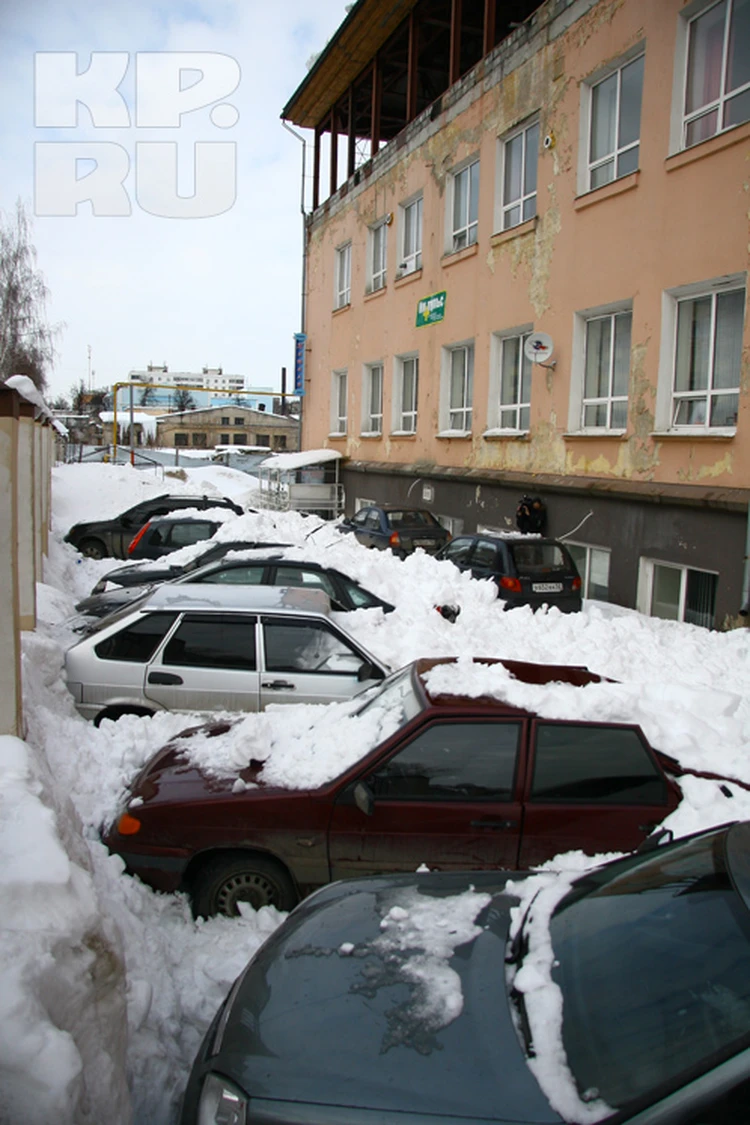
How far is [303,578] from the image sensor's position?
31.1 feet

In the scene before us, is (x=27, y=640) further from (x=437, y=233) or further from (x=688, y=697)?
(x=437, y=233)

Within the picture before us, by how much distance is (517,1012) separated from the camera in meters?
2.54

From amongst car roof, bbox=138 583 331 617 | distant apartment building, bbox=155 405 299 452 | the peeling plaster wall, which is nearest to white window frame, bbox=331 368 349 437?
the peeling plaster wall

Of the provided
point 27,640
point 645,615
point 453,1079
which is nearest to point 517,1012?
point 453,1079

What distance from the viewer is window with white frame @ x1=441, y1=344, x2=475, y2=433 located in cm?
1912

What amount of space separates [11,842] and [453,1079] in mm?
2157

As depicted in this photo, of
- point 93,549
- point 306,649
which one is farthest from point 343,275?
point 306,649

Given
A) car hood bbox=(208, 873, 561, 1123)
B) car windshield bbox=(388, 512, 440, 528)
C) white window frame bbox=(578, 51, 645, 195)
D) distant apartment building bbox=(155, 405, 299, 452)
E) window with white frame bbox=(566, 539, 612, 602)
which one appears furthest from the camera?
distant apartment building bbox=(155, 405, 299, 452)

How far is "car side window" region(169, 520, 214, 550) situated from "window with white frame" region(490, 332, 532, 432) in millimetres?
6560

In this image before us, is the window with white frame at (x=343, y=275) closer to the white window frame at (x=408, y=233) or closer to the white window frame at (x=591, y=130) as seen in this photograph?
the white window frame at (x=408, y=233)

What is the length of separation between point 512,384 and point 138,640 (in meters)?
12.2

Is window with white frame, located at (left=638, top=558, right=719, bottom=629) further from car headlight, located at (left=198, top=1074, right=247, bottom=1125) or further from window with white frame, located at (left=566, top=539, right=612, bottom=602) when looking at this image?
car headlight, located at (left=198, top=1074, right=247, bottom=1125)

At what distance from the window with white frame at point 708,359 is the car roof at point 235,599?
719cm

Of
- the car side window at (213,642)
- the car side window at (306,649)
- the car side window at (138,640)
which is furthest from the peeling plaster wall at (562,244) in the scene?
the car side window at (138,640)
